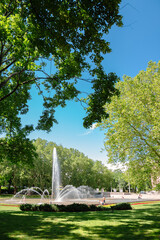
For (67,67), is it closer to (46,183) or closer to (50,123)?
(50,123)

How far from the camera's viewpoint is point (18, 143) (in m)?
12.2

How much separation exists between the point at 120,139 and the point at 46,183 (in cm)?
4029

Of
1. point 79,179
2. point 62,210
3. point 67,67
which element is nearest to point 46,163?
point 79,179

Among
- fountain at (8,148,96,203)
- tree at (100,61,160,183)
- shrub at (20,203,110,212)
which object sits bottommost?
fountain at (8,148,96,203)

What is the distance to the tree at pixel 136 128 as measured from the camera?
50.2 feet

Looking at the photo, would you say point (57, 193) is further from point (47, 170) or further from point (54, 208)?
point (54, 208)

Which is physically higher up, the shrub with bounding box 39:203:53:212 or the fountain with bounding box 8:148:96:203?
the shrub with bounding box 39:203:53:212

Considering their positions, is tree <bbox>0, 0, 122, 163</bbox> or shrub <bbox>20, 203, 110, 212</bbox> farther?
shrub <bbox>20, 203, 110, 212</bbox>

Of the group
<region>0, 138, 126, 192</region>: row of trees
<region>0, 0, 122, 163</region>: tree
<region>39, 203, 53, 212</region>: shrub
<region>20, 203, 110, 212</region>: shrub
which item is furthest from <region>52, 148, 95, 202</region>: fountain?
<region>0, 0, 122, 163</region>: tree

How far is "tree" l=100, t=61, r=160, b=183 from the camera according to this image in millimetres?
15312

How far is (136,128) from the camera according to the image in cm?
1619

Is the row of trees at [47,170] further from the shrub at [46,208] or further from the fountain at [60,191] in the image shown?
the shrub at [46,208]

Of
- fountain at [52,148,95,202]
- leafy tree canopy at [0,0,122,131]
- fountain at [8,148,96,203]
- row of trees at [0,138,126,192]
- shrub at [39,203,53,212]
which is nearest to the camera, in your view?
leafy tree canopy at [0,0,122,131]

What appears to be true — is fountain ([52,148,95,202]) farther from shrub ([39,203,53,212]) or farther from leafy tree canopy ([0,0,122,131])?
leafy tree canopy ([0,0,122,131])
